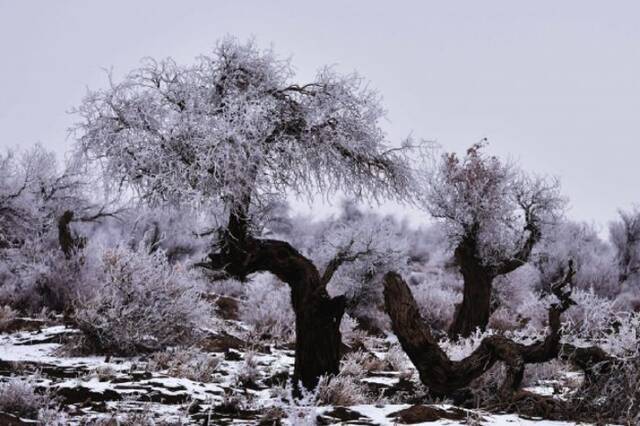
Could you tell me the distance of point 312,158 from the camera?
8289 mm

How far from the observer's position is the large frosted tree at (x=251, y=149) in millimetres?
7113

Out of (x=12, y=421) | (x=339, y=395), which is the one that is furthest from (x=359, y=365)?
(x=12, y=421)

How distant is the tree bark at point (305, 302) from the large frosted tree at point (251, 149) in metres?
0.01

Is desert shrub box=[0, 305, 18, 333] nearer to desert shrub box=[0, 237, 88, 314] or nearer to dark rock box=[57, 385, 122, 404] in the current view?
desert shrub box=[0, 237, 88, 314]

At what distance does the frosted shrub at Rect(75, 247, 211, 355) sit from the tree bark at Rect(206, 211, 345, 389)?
7.83 ft

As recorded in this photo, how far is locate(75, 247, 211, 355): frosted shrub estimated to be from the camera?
9953mm

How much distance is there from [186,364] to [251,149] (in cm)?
336

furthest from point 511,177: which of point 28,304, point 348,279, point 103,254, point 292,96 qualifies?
point 28,304

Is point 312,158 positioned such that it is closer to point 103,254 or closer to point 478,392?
point 478,392

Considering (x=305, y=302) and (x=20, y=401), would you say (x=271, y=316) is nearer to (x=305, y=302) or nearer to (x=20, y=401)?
(x=305, y=302)

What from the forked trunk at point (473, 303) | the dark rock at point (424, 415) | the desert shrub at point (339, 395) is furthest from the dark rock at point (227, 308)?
the dark rock at point (424, 415)

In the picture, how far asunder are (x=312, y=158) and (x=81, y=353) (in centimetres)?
484

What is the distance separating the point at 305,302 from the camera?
8.42 m

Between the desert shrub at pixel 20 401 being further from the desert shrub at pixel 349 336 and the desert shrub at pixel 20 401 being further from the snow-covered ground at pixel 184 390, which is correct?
the desert shrub at pixel 349 336
